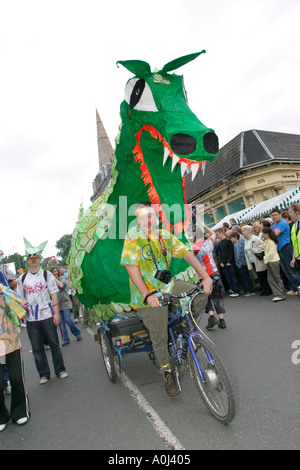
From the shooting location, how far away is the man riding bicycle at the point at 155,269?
8.93 feet

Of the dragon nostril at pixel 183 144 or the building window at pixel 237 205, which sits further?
the building window at pixel 237 205

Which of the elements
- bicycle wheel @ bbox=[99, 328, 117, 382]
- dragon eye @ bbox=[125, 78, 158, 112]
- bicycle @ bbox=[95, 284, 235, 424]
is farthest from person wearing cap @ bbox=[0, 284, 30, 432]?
dragon eye @ bbox=[125, 78, 158, 112]

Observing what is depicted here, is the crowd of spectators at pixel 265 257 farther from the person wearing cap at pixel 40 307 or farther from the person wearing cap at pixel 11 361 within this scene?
the person wearing cap at pixel 11 361

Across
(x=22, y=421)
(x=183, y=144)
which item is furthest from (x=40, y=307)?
(x=183, y=144)

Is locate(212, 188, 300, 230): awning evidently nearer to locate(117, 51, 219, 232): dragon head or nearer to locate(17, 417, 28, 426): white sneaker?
locate(117, 51, 219, 232): dragon head

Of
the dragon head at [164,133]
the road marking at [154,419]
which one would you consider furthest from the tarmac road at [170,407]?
the dragon head at [164,133]

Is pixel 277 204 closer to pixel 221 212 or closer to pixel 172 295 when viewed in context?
pixel 172 295

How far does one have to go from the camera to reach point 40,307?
4305 mm

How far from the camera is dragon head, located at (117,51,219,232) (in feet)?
7.63

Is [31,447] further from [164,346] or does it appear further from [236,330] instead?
[236,330]

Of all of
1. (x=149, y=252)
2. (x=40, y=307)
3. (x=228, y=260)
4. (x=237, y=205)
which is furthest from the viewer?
(x=237, y=205)

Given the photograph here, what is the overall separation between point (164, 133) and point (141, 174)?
0.68 meters

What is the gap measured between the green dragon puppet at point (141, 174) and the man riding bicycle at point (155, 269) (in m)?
0.31

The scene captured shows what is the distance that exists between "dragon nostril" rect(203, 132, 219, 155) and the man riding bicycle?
0.75m
